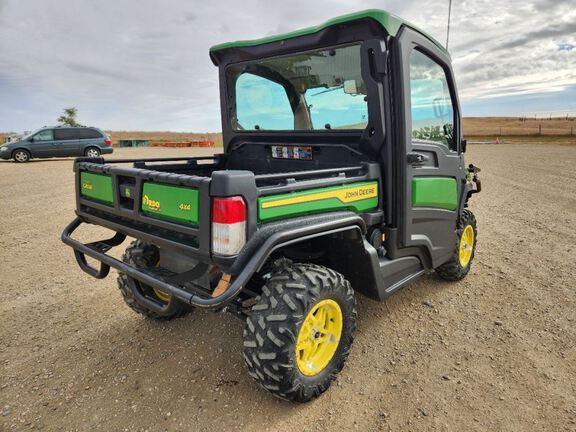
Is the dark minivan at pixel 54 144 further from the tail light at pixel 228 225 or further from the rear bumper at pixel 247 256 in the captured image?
the tail light at pixel 228 225

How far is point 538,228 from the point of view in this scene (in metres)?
6.37

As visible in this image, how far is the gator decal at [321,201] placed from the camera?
2271 mm

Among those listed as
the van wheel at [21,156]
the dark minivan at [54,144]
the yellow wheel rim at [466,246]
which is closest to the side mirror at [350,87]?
the yellow wheel rim at [466,246]

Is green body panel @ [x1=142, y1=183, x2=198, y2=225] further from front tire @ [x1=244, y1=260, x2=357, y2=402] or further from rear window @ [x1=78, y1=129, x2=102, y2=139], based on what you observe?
rear window @ [x1=78, y1=129, x2=102, y2=139]

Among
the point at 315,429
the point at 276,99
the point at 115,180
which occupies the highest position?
the point at 276,99

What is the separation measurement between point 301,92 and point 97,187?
184cm

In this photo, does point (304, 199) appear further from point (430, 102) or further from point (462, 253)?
point (462, 253)

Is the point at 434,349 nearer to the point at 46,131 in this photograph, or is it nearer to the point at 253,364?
the point at 253,364

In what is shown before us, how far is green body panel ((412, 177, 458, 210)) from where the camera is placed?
3.22m

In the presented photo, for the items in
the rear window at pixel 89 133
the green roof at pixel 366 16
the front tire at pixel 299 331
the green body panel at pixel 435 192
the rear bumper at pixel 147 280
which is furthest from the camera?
the rear window at pixel 89 133

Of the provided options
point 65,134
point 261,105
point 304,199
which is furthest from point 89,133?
point 304,199

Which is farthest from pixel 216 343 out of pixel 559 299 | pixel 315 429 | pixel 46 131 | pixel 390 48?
pixel 46 131

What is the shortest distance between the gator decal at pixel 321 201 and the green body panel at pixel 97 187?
120cm

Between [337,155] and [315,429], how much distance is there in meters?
1.96
